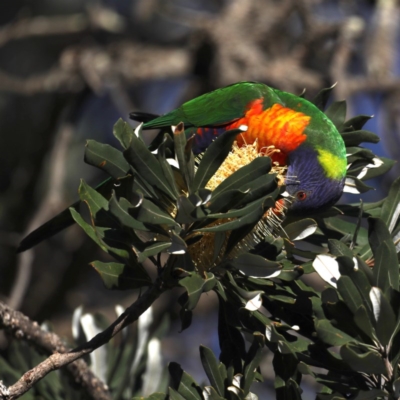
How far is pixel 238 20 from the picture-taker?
3764 millimetres

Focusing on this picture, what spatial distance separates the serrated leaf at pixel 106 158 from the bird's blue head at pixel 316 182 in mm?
510

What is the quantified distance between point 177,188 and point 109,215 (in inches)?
5.8

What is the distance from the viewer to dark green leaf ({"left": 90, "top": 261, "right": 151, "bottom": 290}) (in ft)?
3.88

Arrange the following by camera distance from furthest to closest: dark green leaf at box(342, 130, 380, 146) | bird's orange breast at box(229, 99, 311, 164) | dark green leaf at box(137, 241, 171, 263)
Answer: bird's orange breast at box(229, 99, 311, 164)
dark green leaf at box(342, 130, 380, 146)
dark green leaf at box(137, 241, 171, 263)

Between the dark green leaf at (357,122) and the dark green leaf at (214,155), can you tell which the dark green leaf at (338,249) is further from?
the dark green leaf at (357,122)

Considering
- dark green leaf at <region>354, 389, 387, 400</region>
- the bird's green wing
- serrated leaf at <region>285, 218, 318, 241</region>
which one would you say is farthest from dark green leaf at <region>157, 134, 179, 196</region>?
the bird's green wing

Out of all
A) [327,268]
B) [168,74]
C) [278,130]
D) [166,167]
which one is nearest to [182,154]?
[166,167]

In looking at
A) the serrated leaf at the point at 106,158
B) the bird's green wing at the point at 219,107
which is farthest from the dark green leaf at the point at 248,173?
the bird's green wing at the point at 219,107

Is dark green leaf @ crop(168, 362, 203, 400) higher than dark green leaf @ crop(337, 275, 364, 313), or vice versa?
dark green leaf @ crop(337, 275, 364, 313)

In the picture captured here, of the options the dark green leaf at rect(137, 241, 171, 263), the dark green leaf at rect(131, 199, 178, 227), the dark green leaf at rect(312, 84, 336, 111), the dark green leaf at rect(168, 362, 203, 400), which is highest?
the dark green leaf at rect(131, 199, 178, 227)

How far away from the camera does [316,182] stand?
168cm

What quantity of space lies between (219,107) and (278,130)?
33cm

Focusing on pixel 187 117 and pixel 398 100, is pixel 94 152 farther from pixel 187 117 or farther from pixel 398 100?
pixel 398 100

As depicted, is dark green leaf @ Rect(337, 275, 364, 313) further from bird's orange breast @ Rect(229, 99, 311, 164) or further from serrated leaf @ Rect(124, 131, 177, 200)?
bird's orange breast @ Rect(229, 99, 311, 164)
